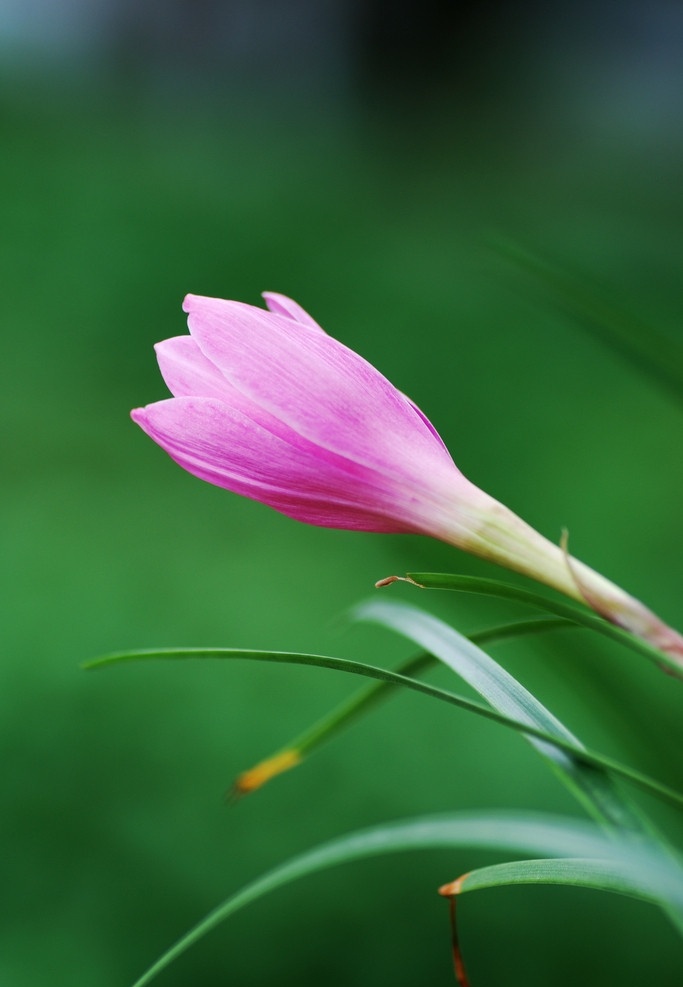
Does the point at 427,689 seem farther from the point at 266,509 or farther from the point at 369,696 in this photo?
the point at 266,509

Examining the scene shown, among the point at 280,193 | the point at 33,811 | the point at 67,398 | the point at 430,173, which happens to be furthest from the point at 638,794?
the point at 430,173

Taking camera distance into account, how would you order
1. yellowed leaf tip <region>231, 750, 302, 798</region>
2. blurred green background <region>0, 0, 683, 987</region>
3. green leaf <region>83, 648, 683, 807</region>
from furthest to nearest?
Answer: blurred green background <region>0, 0, 683, 987</region>
yellowed leaf tip <region>231, 750, 302, 798</region>
green leaf <region>83, 648, 683, 807</region>

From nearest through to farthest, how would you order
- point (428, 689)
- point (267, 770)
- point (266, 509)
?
1. point (428, 689)
2. point (267, 770)
3. point (266, 509)

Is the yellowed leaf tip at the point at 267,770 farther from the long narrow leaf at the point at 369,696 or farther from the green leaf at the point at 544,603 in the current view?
the green leaf at the point at 544,603

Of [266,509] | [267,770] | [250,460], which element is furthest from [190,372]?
[266,509]

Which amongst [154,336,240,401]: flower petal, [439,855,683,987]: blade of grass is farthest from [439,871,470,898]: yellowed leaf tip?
[154,336,240,401]: flower petal

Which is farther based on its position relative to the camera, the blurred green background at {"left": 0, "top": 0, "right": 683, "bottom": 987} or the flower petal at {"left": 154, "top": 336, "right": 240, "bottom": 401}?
the blurred green background at {"left": 0, "top": 0, "right": 683, "bottom": 987}

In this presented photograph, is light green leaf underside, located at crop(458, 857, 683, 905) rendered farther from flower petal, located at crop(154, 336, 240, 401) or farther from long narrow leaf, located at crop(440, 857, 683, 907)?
flower petal, located at crop(154, 336, 240, 401)
